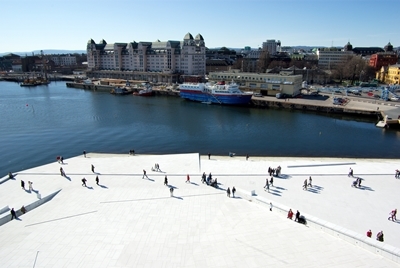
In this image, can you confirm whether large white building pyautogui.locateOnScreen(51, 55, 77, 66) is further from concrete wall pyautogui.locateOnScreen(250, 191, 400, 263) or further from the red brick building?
concrete wall pyautogui.locateOnScreen(250, 191, 400, 263)

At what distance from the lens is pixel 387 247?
10.1 metres

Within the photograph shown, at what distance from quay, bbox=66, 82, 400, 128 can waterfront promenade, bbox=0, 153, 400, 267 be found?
28692 mm

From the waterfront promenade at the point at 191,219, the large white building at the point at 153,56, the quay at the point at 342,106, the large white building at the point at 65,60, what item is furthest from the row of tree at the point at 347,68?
the large white building at the point at 65,60

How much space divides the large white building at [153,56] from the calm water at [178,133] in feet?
131

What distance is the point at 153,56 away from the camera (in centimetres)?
9738

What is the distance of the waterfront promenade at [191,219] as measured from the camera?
10.3m

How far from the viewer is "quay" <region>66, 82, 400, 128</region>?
4415 centimetres

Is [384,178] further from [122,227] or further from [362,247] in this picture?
[122,227]

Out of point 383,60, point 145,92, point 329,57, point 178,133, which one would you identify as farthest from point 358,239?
point 329,57

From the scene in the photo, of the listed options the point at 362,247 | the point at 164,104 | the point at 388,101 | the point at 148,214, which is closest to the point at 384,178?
the point at 362,247

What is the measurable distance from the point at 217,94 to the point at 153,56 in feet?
150

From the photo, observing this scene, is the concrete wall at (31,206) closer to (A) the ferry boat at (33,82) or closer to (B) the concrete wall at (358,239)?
(B) the concrete wall at (358,239)

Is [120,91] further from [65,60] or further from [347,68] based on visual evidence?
[65,60]

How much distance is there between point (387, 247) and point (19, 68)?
170 meters
